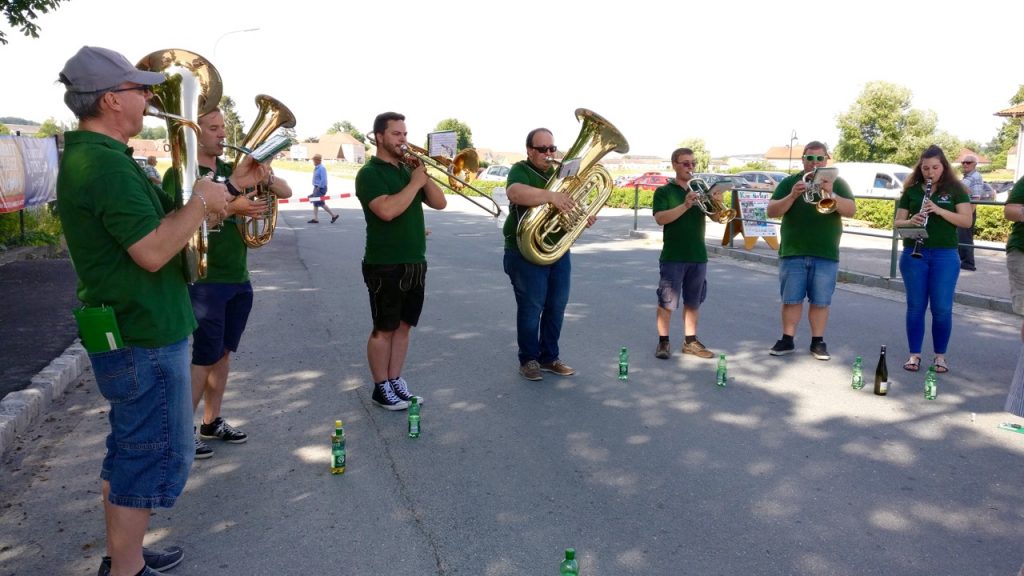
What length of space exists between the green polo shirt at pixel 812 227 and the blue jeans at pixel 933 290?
1.96 ft

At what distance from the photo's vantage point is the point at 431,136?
5.11 metres

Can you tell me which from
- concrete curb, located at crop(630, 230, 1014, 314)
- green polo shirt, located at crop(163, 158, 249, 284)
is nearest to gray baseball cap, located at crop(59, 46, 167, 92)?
green polo shirt, located at crop(163, 158, 249, 284)

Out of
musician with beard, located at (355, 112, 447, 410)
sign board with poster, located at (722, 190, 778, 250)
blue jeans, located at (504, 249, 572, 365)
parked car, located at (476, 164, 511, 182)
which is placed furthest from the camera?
parked car, located at (476, 164, 511, 182)

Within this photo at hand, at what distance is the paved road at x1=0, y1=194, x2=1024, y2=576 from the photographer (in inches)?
132

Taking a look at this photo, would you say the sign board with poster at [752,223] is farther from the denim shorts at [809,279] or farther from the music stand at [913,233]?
the music stand at [913,233]

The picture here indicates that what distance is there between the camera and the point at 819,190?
631 cm

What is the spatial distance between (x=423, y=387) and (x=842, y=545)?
3.23 meters

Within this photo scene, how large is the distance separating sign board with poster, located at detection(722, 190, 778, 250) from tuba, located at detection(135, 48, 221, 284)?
456 inches

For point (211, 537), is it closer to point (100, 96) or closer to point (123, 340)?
point (123, 340)

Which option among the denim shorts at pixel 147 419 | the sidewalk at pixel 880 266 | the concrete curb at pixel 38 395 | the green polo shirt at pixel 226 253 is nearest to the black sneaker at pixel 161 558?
the denim shorts at pixel 147 419

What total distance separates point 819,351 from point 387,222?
408 centimetres

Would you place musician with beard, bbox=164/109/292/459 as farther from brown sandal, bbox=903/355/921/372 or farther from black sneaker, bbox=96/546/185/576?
brown sandal, bbox=903/355/921/372

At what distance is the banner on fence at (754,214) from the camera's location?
1411cm

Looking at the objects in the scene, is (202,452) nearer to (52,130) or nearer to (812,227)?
(812,227)
